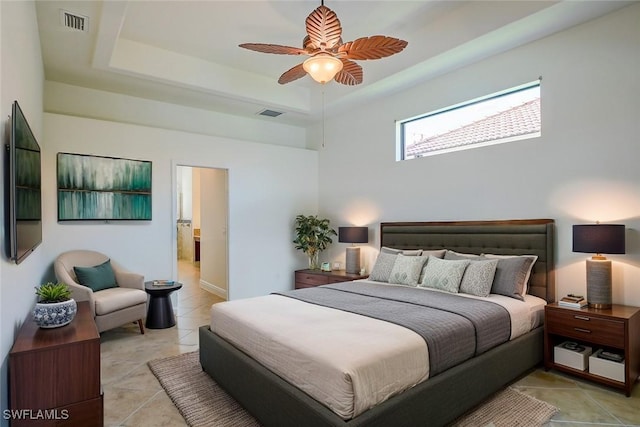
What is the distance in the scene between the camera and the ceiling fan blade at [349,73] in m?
3.19

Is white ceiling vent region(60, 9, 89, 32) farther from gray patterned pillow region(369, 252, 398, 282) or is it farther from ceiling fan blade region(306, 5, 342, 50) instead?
gray patterned pillow region(369, 252, 398, 282)

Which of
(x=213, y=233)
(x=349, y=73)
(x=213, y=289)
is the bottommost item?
(x=213, y=289)

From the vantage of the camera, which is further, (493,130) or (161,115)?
(161,115)

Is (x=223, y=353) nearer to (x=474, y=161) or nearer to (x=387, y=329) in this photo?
(x=387, y=329)

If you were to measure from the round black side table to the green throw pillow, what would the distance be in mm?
416

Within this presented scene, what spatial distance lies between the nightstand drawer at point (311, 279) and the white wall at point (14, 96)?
3.41m

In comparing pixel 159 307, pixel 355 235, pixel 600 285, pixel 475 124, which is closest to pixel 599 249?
pixel 600 285

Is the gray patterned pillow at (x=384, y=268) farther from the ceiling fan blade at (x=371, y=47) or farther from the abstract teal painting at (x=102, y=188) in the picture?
the abstract teal painting at (x=102, y=188)

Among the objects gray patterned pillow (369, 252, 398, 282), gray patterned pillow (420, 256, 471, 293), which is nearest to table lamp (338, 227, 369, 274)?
gray patterned pillow (369, 252, 398, 282)

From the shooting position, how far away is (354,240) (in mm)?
5227

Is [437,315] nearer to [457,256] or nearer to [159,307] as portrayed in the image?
[457,256]

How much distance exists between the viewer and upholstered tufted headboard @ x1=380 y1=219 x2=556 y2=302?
3441 millimetres

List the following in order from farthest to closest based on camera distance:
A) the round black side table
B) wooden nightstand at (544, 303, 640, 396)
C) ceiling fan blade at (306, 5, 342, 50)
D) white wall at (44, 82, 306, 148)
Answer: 1. white wall at (44, 82, 306, 148)
2. the round black side table
3. wooden nightstand at (544, 303, 640, 396)
4. ceiling fan blade at (306, 5, 342, 50)

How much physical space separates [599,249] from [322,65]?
8.84 feet
